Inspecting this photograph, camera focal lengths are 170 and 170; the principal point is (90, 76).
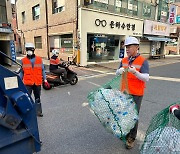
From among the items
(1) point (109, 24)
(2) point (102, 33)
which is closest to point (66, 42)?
(2) point (102, 33)

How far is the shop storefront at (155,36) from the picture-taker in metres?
17.8

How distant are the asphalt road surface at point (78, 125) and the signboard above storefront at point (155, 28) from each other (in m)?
12.7

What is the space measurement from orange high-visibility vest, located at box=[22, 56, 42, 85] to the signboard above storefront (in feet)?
51.6

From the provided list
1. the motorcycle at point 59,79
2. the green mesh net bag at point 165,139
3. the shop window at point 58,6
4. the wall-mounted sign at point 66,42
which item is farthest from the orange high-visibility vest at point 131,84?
the shop window at point 58,6

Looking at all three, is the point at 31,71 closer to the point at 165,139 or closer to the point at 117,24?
the point at 165,139

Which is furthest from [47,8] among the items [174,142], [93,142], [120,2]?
A: [174,142]

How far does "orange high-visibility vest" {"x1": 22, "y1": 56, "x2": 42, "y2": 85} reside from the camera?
3848 mm

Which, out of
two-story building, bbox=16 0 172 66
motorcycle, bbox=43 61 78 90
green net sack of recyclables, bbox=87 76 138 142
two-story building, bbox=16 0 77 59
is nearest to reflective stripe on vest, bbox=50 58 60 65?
motorcycle, bbox=43 61 78 90

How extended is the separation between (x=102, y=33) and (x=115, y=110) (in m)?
11.9

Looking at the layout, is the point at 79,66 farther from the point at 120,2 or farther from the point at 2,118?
the point at 2,118

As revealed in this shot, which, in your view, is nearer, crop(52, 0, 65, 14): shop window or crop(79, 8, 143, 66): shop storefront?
crop(79, 8, 143, 66): shop storefront

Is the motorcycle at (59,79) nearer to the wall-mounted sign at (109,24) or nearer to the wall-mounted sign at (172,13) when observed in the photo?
the wall-mounted sign at (109,24)

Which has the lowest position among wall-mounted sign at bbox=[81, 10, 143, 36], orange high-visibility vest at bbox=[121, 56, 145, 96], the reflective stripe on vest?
orange high-visibility vest at bbox=[121, 56, 145, 96]

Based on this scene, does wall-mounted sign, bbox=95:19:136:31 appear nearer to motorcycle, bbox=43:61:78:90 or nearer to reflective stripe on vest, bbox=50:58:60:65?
motorcycle, bbox=43:61:78:90
